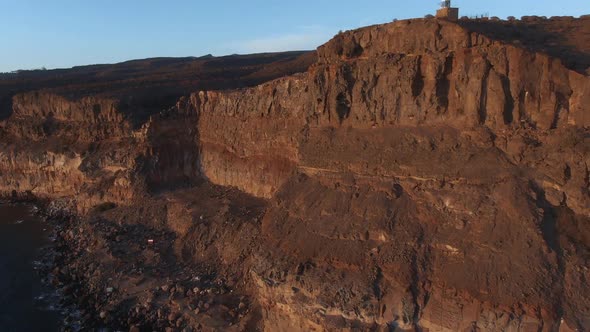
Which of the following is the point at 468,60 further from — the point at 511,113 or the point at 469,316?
→ the point at 469,316

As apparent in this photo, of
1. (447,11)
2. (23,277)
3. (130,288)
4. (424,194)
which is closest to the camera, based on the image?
(424,194)

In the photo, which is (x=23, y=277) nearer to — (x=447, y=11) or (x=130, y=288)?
(x=130, y=288)

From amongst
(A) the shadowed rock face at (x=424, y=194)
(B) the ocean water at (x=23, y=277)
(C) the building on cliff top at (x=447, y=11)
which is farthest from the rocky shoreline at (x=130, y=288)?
(C) the building on cliff top at (x=447, y=11)

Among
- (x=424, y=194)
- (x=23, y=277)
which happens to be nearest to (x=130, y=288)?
(x=23, y=277)

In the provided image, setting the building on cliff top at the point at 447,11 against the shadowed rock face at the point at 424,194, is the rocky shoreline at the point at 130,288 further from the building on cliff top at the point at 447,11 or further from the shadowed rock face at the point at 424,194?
the building on cliff top at the point at 447,11

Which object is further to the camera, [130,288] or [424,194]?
[130,288]
